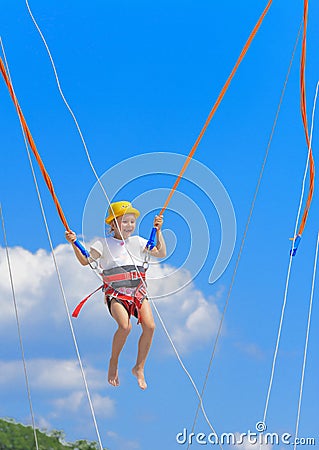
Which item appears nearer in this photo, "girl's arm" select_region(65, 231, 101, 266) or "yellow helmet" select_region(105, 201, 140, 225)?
"girl's arm" select_region(65, 231, 101, 266)

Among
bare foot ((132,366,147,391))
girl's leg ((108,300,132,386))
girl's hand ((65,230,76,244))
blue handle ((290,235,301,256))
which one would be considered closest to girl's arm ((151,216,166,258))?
girl's leg ((108,300,132,386))

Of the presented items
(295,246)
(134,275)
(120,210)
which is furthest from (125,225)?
(295,246)

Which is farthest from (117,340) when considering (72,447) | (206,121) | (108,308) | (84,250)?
(72,447)

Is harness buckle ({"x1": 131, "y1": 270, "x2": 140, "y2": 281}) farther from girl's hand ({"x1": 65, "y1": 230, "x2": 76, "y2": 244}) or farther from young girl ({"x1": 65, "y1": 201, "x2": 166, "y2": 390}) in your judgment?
girl's hand ({"x1": 65, "y1": 230, "x2": 76, "y2": 244})

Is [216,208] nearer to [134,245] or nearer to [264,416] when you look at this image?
[134,245]

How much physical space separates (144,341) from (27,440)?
1217 centimetres

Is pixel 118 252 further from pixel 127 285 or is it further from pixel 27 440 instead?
pixel 27 440

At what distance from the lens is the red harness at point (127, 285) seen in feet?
19.8

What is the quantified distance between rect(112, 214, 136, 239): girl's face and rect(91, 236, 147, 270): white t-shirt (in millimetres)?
51

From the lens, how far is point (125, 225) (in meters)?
6.16

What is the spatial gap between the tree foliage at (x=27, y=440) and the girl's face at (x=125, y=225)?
1172 cm

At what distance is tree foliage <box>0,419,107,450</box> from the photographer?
16875 millimetres

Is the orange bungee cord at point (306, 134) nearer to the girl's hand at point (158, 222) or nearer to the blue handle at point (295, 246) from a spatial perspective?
the blue handle at point (295, 246)

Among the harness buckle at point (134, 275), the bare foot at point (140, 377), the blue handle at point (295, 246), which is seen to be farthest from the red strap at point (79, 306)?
the blue handle at point (295, 246)
